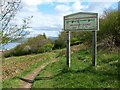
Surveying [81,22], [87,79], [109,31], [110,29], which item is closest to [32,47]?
[109,31]

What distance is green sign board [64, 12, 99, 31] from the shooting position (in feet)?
47.5

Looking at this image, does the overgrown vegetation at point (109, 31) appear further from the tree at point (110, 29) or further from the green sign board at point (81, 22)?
the green sign board at point (81, 22)

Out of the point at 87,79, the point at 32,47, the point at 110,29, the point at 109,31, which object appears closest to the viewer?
the point at 87,79

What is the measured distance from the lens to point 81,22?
14.9 meters

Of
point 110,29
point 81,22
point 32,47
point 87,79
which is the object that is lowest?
point 32,47

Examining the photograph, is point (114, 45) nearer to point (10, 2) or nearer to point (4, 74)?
point (4, 74)

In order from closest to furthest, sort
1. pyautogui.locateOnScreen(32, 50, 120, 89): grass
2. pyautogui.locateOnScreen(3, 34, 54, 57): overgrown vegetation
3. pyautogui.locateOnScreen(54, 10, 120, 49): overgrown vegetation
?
1. pyautogui.locateOnScreen(32, 50, 120, 89): grass
2. pyautogui.locateOnScreen(54, 10, 120, 49): overgrown vegetation
3. pyautogui.locateOnScreen(3, 34, 54, 57): overgrown vegetation

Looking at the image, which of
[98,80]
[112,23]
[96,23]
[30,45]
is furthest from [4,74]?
[30,45]

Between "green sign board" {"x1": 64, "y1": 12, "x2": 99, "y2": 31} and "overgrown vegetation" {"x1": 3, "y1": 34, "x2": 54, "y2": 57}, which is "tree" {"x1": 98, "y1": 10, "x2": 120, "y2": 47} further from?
"overgrown vegetation" {"x1": 3, "y1": 34, "x2": 54, "y2": 57}

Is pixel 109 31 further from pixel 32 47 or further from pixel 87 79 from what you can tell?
pixel 32 47

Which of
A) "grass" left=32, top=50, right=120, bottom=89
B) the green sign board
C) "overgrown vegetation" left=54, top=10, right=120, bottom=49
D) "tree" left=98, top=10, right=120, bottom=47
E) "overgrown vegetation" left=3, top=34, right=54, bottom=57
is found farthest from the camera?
"overgrown vegetation" left=3, top=34, right=54, bottom=57

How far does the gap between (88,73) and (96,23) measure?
11.0 feet

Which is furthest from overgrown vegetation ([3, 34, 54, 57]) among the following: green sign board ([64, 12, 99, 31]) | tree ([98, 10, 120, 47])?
green sign board ([64, 12, 99, 31])

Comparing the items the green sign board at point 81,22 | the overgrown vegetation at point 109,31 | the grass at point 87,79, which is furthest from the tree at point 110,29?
the grass at point 87,79
